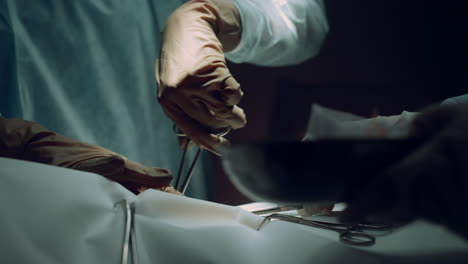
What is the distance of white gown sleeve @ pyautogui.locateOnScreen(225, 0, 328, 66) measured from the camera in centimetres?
116

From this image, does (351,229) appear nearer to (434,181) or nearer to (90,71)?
(434,181)

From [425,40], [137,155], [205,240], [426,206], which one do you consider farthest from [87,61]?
[426,206]

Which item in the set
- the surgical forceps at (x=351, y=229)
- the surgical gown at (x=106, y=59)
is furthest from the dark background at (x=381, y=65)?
the surgical gown at (x=106, y=59)

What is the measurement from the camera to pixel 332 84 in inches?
31.9

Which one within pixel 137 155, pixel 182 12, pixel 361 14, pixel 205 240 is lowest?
pixel 137 155

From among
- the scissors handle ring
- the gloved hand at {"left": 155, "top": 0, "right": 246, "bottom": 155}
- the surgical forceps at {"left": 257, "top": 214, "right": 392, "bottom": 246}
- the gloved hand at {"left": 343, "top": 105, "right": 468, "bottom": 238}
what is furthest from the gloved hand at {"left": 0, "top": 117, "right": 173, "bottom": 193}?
the gloved hand at {"left": 343, "top": 105, "right": 468, "bottom": 238}

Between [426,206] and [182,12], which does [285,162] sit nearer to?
[426,206]

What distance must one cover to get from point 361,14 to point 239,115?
44 centimetres

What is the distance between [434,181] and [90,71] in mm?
1134

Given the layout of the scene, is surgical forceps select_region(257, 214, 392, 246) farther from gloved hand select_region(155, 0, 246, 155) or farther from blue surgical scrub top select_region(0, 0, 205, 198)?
blue surgical scrub top select_region(0, 0, 205, 198)

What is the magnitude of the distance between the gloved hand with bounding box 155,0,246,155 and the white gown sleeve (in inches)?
7.9

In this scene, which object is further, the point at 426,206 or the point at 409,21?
the point at 409,21

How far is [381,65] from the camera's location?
0.87 m

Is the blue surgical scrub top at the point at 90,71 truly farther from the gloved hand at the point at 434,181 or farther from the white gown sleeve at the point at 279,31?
the gloved hand at the point at 434,181
